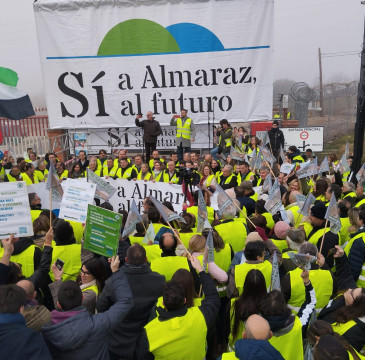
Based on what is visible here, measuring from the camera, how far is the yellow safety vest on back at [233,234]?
501cm

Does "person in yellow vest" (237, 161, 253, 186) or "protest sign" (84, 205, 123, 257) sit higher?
"protest sign" (84, 205, 123, 257)

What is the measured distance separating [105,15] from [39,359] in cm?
1429

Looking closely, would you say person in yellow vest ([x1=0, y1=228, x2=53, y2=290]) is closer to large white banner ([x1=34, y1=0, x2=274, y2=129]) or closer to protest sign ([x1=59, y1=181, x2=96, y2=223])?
protest sign ([x1=59, y1=181, x2=96, y2=223])

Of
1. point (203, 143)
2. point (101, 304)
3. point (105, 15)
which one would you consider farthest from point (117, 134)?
point (101, 304)

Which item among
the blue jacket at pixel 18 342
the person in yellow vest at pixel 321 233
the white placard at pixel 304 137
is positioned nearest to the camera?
the blue jacket at pixel 18 342

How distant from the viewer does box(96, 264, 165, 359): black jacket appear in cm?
360

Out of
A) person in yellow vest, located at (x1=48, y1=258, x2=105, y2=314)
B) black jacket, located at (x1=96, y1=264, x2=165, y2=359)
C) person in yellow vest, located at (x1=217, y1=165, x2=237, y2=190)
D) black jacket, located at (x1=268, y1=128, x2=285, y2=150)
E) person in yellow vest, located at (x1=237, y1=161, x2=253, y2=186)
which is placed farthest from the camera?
black jacket, located at (x1=268, y1=128, x2=285, y2=150)

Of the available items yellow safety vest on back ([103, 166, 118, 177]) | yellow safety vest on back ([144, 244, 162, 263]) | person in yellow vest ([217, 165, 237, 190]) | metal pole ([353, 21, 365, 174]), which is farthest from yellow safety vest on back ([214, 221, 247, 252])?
metal pole ([353, 21, 365, 174])

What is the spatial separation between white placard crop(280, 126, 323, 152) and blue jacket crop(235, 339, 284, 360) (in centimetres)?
1270

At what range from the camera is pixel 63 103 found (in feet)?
51.2

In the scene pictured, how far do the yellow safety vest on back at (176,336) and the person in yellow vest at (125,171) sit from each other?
692cm

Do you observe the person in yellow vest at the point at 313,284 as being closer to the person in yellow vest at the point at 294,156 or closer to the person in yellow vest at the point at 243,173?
the person in yellow vest at the point at 243,173

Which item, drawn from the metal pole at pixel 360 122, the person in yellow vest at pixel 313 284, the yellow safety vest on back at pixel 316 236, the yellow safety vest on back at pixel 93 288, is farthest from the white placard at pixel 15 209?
the metal pole at pixel 360 122

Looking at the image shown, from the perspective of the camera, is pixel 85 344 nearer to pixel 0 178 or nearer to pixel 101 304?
pixel 101 304
